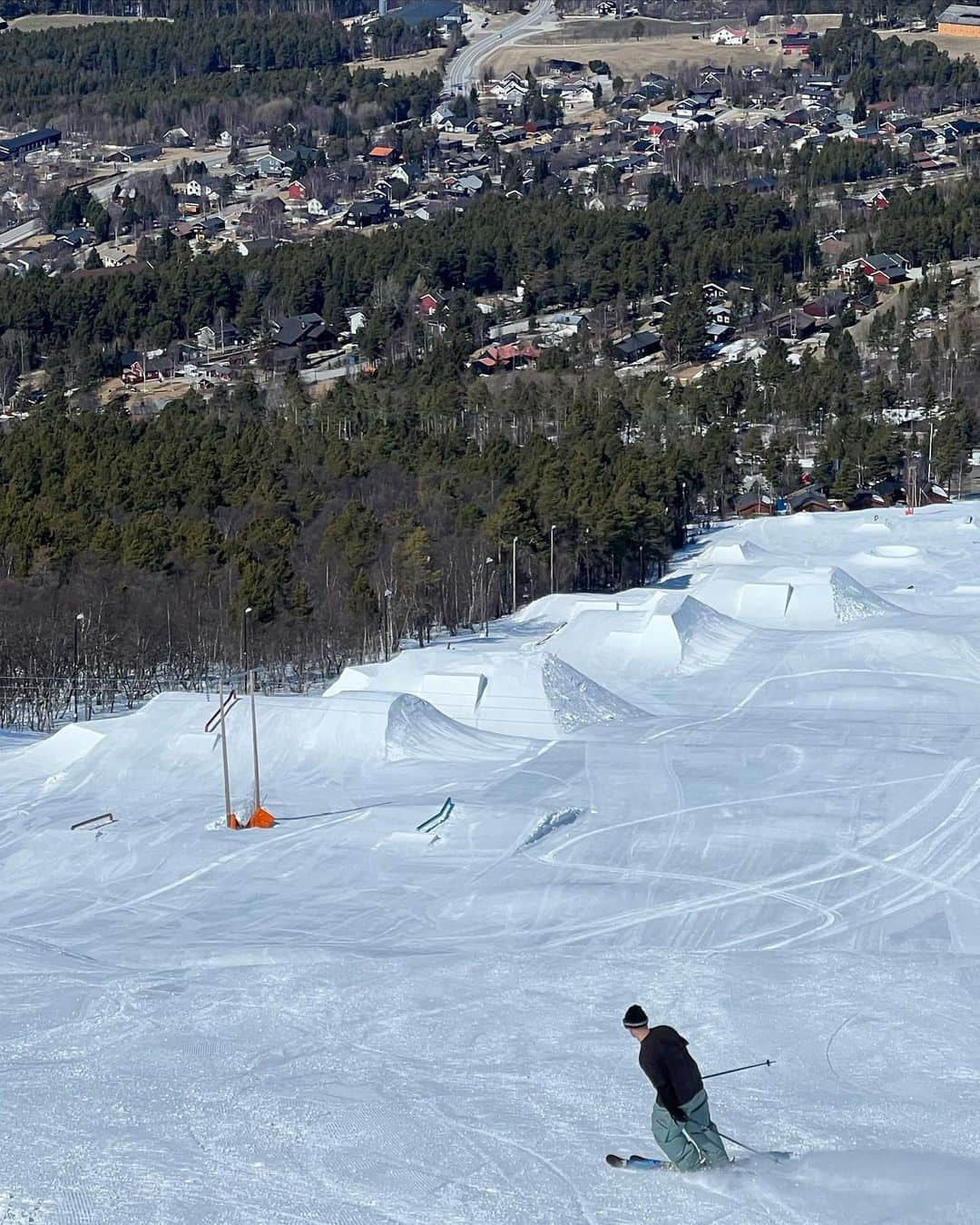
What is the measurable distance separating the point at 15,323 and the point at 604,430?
43207 mm

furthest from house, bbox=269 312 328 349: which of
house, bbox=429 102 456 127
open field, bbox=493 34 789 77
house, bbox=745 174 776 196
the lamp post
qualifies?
open field, bbox=493 34 789 77

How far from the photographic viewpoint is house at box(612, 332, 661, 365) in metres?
91.8

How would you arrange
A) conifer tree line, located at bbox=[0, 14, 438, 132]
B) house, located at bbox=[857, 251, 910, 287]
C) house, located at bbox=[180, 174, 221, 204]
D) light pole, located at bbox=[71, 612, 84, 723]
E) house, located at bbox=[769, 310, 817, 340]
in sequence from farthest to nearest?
conifer tree line, located at bbox=[0, 14, 438, 132], house, located at bbox=[180, 174, 221, 204], house, located at bbox=[857, 251, 910, 287], house, located at bbox=[769, 310, 817, 340], light pole, located at bbox=[71, 612, 84, 723]

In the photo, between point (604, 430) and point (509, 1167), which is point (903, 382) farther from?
point (509, 1167)

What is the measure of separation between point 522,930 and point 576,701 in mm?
13076

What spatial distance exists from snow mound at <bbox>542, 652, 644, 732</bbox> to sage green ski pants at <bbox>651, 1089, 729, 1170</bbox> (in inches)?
900

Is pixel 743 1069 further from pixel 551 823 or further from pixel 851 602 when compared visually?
pixel 851 602

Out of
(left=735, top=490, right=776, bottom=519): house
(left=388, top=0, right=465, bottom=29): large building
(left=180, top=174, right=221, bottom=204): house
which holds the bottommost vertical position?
(left=735, top=490, right=776, bottom=519): house

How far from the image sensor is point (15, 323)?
99.0 metres

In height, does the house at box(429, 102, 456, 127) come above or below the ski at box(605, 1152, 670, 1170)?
above

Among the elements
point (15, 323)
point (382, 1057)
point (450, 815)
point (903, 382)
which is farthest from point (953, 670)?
point (15, 323)

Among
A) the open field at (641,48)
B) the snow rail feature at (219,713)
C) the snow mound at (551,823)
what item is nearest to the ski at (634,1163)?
the snow mound at (551,823)

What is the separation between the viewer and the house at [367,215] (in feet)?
398

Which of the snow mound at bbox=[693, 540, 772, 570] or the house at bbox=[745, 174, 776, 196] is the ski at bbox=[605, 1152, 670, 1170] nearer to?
the snow mound at bbox=[693, 540, 772, 570]
